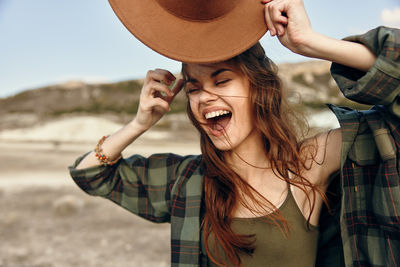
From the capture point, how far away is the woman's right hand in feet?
5.55

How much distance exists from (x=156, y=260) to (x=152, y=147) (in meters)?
11.5

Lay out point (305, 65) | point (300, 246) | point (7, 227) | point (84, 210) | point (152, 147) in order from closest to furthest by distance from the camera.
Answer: point (300, 246) → point (7, 227) → point (84, 210) → point (152, 147) → point (305, 65)

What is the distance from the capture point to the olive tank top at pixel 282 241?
1440mm

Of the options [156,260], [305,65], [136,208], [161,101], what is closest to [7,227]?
[156,260]

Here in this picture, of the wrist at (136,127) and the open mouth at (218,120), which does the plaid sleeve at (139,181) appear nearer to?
the wrist at (136,127)

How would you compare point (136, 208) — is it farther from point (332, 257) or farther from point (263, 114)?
point (332, 257)

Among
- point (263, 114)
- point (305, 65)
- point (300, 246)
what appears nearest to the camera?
point (300, 246)

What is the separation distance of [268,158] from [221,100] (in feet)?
1.40

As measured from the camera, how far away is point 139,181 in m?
1.81

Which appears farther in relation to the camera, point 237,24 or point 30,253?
point 30,253

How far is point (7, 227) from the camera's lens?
202 inches

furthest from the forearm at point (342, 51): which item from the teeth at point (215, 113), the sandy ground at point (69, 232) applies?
the sandy ground at point (69, 232)

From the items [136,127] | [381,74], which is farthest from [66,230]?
[381,74]

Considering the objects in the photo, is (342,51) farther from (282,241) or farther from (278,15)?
(282,241)
